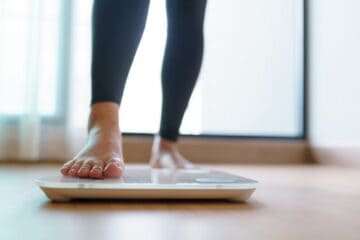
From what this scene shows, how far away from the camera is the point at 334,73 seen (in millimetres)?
2328

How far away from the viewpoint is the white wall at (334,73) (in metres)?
2.12

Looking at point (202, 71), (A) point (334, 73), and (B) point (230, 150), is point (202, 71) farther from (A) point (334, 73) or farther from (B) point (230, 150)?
(A) point (334, 73)

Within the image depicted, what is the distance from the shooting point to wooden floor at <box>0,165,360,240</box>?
0.48 meters

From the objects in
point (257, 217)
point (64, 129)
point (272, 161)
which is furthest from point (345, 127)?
point (257, 217)

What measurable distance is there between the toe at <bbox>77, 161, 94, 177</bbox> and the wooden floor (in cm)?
7

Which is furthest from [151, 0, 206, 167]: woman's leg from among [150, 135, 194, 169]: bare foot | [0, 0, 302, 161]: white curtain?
[0, 0, 302, 161]: white curtain

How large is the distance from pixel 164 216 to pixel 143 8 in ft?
1.65

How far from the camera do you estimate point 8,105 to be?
211 cm

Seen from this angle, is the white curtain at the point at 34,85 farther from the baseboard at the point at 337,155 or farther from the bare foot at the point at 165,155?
the baseboard at the point at 337,155

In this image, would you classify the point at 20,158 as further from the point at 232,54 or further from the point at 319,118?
the point at 319,118

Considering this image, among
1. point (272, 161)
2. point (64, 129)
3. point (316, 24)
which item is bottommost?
point (272, 161)

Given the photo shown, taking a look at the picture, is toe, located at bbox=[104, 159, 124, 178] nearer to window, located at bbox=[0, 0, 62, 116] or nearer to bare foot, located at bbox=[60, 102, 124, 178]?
bare foot, located at bbox=[60, 102, 124, 178]

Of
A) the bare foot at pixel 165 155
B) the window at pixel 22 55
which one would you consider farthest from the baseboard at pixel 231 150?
the bare foot at pixel 165 155

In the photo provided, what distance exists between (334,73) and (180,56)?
1385mm
